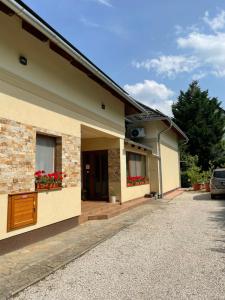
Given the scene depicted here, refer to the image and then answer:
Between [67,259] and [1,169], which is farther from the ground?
[1,169]

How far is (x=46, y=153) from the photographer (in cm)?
735

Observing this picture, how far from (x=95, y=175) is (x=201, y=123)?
1888 cm

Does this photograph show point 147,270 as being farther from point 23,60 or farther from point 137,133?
point 137,133

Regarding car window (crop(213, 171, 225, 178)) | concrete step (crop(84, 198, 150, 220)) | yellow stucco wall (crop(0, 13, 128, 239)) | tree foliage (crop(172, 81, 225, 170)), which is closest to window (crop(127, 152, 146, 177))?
concrete step (crop(84, 198, 150, 220))

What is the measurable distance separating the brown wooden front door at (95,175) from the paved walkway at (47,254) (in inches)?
174

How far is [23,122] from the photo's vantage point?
6207mm

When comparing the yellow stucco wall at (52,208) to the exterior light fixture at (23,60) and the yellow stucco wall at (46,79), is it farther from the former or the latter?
the exterior light fixture at (23,60)

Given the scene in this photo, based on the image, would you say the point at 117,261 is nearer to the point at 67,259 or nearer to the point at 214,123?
the point at 67,259

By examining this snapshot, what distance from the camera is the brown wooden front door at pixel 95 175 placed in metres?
12.9

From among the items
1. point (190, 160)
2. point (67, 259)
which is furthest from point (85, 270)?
point (190, 160)

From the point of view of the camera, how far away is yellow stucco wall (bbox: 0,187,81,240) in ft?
18.0

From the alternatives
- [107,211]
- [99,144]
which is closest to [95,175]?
[99,144]

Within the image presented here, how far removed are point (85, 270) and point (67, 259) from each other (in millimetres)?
631

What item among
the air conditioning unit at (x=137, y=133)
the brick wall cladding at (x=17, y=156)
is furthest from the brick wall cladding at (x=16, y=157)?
the air conditioning unit at (x=137, y=133)
